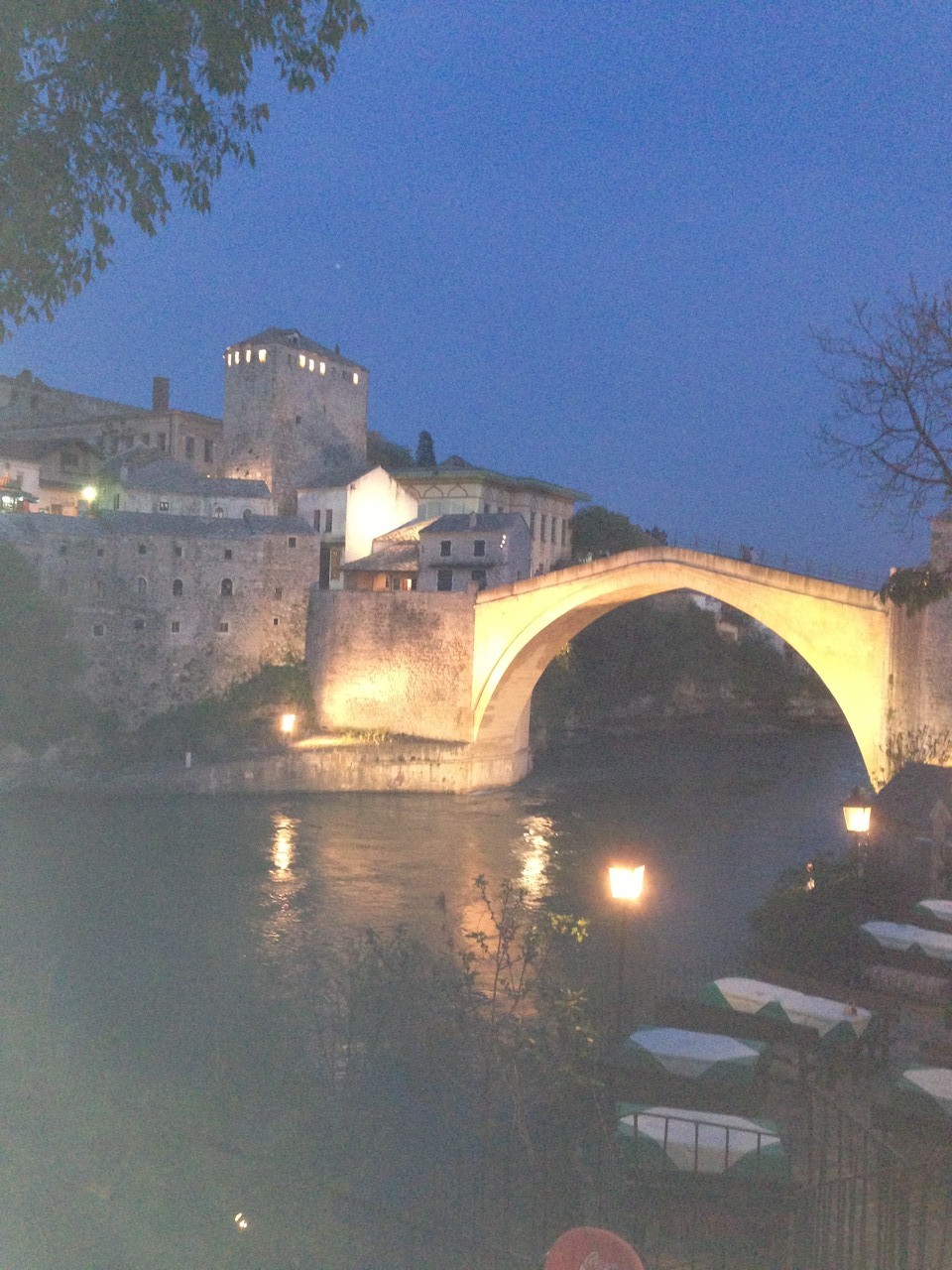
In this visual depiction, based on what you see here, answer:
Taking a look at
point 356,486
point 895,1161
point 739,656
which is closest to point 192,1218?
point 895,1161

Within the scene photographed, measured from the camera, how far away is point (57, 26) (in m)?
5.82

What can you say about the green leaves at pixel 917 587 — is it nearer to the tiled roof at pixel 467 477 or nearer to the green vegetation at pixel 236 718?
the green vegetation at pixel 236 718

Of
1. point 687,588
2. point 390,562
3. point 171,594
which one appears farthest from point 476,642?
point 171,594

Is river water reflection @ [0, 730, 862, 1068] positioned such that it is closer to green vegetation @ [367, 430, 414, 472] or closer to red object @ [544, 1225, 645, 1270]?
red object @ [544, 1225, 645, 1270]

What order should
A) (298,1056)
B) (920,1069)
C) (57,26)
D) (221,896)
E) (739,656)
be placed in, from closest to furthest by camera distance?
1. (57,26)
2. (920,1069)
3. (298,1056)
4. (221,896)
5. (739,656)

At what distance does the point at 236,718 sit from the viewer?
2912 centimetres

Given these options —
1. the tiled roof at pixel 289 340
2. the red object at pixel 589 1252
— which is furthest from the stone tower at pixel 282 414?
the red object at pixel 589 1252

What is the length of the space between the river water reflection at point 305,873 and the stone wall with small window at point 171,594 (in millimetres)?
5341

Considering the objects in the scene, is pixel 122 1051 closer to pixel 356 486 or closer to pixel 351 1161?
pixel 351 1161

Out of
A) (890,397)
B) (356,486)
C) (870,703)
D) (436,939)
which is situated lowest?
(436,939)

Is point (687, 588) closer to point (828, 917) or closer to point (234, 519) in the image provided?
point (234, 519)

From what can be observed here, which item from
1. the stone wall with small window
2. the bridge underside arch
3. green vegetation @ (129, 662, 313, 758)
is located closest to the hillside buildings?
the stone wall with small window

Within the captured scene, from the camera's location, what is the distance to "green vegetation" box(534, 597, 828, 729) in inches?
1578

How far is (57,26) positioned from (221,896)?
13.3 meters
